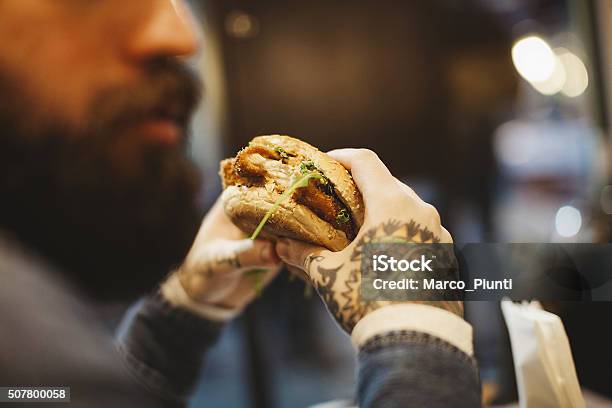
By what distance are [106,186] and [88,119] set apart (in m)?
0.13

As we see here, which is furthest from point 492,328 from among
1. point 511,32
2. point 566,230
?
point 511,32

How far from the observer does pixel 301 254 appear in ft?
2.76

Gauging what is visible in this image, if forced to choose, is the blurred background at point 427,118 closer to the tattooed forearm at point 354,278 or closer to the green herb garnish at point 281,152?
the green herb garnish at point 281,152

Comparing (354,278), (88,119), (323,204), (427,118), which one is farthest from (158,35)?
(427,118)

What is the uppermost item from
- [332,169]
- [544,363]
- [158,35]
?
[158,35]

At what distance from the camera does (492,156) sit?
85.0 inches

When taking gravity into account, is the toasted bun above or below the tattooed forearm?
above

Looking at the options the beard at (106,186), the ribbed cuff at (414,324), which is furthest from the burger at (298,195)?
the beard at (106,186)

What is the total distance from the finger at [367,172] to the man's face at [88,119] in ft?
1.31

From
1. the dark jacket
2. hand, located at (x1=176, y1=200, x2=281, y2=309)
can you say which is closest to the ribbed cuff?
the dark jacket

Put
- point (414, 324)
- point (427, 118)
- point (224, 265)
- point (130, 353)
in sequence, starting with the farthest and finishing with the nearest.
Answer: point (427, 118)
point (130, 353)
point (224, 265)
point (414, 324)

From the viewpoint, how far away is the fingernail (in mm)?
870

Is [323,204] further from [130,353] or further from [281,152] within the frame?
[130,353]

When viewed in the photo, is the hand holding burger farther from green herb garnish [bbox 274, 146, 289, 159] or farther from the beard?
the beard
